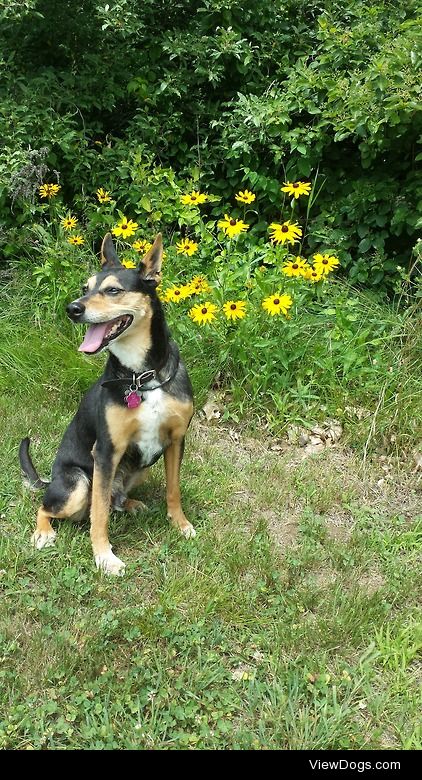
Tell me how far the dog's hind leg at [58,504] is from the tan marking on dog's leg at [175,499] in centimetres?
44

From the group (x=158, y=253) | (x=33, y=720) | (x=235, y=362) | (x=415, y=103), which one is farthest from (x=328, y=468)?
(x=415, y=103)

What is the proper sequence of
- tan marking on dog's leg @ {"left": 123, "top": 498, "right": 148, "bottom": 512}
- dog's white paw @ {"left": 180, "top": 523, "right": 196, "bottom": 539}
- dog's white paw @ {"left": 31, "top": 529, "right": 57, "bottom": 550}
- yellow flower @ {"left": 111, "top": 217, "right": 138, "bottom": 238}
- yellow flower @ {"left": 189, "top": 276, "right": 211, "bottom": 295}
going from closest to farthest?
dog's white paw @ {"left": 31, "top": 529, "right": 57, "bottom": 550} < dog's white paw @ {"left": 180, "top": 523, "right": 196, "bottom": 539} < tan marking on dog's leg @ {"left": 123, "top": 498, "right": 148, "bottom": 512} < yellow flower @ {"left": 189, "top": 276, "right": 211, "bottom": 295} < yellow flower @ {"left": 111, "top": 217, "right": 138, "bottom": 238}

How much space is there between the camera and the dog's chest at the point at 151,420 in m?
3.05

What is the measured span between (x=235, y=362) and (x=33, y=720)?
268 cm

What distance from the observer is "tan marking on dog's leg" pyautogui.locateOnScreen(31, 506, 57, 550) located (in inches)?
130

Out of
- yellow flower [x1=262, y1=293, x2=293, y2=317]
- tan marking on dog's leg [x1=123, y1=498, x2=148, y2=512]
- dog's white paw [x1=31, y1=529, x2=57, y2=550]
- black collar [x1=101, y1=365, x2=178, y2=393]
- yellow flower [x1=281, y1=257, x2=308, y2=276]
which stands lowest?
tan marking on dog's leg [x1=123, y1=498, x2=148, y2=512]

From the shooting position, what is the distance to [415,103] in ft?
14.2

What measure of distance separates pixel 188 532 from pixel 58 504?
27.6 inches

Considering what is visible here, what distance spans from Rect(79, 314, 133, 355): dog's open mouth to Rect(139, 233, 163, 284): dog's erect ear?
0.24m

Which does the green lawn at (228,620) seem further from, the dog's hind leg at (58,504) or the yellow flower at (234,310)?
the yellow flower at (234,310)

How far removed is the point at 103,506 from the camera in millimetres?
3119

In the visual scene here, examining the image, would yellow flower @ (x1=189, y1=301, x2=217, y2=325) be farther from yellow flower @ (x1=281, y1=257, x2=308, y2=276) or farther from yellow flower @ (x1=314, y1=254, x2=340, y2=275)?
yellow flower @ (x1=314, y1=254, x2=340, y2=275)

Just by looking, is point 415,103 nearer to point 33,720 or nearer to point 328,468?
point 328,468

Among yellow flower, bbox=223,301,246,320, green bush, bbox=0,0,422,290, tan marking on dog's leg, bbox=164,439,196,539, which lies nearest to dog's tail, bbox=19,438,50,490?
tan marking on dog's leg, bbox=164,439,196,539
